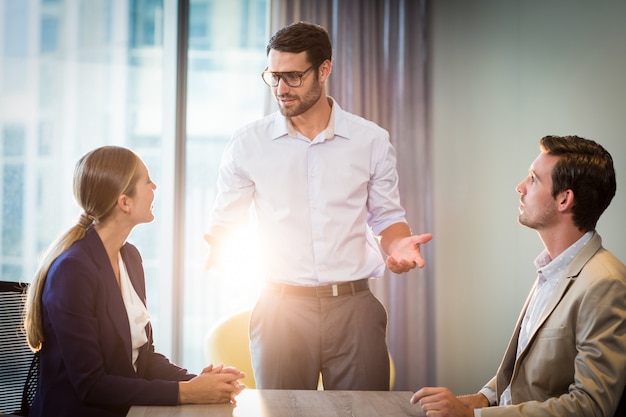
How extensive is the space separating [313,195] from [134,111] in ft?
6.65

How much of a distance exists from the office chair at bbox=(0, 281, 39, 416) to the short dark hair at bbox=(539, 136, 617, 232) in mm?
1516

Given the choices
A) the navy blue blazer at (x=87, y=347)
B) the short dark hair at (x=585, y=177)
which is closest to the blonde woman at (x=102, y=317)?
the navy blue blazer at (x=87, y=347)

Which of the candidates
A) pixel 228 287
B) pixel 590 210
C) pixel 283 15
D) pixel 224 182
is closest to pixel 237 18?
pixel 283 15

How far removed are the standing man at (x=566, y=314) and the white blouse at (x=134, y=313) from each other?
0.82 m

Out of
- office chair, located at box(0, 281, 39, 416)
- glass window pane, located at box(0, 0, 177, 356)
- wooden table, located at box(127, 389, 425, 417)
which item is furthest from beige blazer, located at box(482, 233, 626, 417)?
glass window pane, located at box(0, 0, 177, 356)

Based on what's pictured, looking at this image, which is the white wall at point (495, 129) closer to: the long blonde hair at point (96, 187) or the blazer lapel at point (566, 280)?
the blazer lapel at point (566, 280)

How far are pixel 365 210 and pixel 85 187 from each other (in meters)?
1.00

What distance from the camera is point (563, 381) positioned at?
174 centimetres

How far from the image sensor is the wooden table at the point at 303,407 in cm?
168

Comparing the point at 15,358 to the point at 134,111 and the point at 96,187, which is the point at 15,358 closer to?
the point at 96,187

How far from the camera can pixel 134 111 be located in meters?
4.20

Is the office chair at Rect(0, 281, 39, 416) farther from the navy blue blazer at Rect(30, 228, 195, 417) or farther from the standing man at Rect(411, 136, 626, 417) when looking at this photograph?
the standing man at Rect(411, 136, 626, 417)

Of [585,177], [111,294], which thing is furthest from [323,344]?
[585,177]

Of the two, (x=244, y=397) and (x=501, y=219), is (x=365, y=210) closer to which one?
(x=244, y=397)
